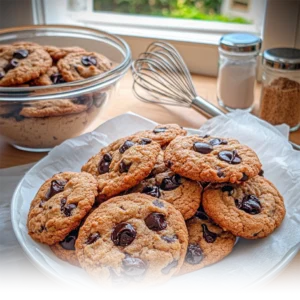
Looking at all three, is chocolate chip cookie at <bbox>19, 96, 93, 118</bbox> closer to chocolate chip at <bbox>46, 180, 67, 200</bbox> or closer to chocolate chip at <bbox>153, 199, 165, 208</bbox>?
chocolate chip at <bbox>46, 180, 67, 200</bbox>

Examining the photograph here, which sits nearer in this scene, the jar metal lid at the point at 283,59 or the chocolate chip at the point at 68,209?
the chocolate chip at the point at 68,209

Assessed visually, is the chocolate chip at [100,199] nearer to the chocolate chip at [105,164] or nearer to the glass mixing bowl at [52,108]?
the chocolate chip at [105,164]

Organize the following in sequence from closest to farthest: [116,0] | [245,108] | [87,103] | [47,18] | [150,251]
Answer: [150,251] → [87,103] → [245,108] → [47,18] → [116,0]

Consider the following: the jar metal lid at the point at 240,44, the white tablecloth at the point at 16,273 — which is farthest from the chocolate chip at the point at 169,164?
the jar metal lid at the point at 240,44

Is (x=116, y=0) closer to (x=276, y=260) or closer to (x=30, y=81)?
(x=30, y=81)

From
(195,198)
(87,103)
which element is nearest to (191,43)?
(87,103)
